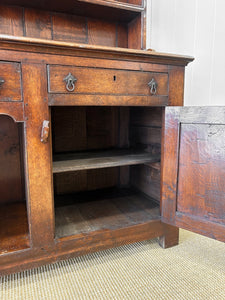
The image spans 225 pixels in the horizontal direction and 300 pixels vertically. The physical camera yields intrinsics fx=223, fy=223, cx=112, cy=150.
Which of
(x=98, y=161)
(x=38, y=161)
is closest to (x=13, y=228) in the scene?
(x=38, y=161)

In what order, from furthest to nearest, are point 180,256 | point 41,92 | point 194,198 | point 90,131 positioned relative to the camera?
1. point 90,131
2. point 180,256
3. point 194,198
4. point 41,92

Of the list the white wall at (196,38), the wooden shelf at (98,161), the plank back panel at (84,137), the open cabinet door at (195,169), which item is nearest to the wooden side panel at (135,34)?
the white wall at (196,38)

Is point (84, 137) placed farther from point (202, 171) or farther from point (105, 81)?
point (202, 171)

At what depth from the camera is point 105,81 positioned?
0.97m

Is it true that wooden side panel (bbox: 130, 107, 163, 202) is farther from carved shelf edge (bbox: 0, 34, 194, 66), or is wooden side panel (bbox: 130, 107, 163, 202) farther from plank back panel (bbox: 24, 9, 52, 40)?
plank back panel (bbox: 24, 9, 52, 40)

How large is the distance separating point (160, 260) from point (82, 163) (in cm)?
62

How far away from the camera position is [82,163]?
3.65 ft

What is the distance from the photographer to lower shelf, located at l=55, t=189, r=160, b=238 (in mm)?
1090

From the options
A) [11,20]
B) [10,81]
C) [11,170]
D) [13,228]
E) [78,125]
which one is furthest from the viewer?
[78,125]

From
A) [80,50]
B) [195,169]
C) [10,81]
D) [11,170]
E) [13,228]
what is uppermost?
[80,50]

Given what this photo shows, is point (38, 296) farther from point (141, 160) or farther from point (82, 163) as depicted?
point (141, 160)

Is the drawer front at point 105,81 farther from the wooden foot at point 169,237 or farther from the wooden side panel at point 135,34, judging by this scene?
the wooden foot at point 169,237

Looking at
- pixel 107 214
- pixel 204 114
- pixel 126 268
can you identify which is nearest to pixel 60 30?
pixel 204 114

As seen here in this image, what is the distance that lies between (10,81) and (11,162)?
27.5 inches
